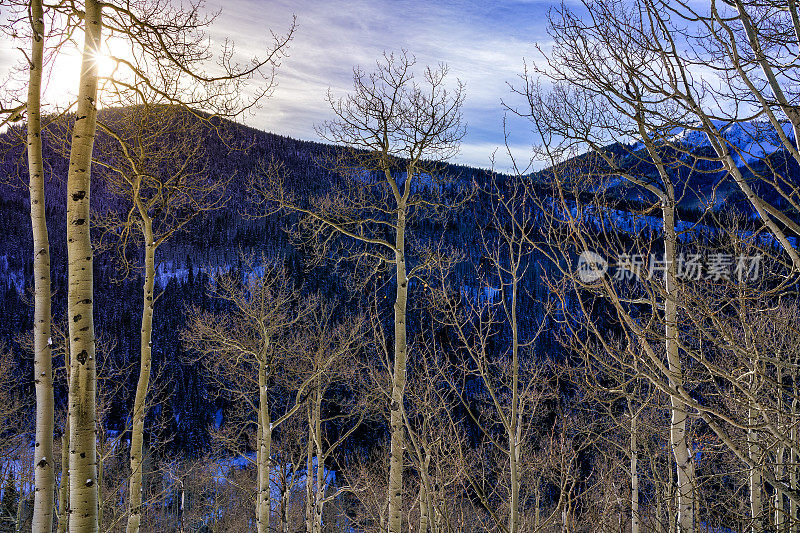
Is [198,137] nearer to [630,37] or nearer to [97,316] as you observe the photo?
[630,37]

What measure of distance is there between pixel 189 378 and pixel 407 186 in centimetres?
6680

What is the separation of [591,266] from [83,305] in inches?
140

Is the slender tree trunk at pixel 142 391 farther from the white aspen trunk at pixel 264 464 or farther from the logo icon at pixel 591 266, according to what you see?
the logo icon at pixel 591 266

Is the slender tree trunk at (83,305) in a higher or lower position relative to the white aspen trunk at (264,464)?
higher

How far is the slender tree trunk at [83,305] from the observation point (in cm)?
337

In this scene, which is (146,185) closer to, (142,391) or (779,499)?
(142,391)

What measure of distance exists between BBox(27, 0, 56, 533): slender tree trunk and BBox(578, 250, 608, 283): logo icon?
417 cm

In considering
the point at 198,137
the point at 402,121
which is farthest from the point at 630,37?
the point at 198,137

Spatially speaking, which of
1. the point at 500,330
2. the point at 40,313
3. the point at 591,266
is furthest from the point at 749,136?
the point at 40,313

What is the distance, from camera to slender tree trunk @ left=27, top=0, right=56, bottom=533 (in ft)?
12.8

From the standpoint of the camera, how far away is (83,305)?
3.56 m

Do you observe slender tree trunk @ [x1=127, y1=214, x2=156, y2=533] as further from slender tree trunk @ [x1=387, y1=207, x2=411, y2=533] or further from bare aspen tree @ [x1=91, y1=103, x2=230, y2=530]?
slender tree trunk @ [x1=387, y1=207, x2=411, y2=533]

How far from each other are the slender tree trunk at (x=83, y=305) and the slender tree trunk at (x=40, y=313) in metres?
0.60

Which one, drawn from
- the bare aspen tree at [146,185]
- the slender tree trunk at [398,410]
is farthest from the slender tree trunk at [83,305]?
the slender tree trunk at [398,410]
